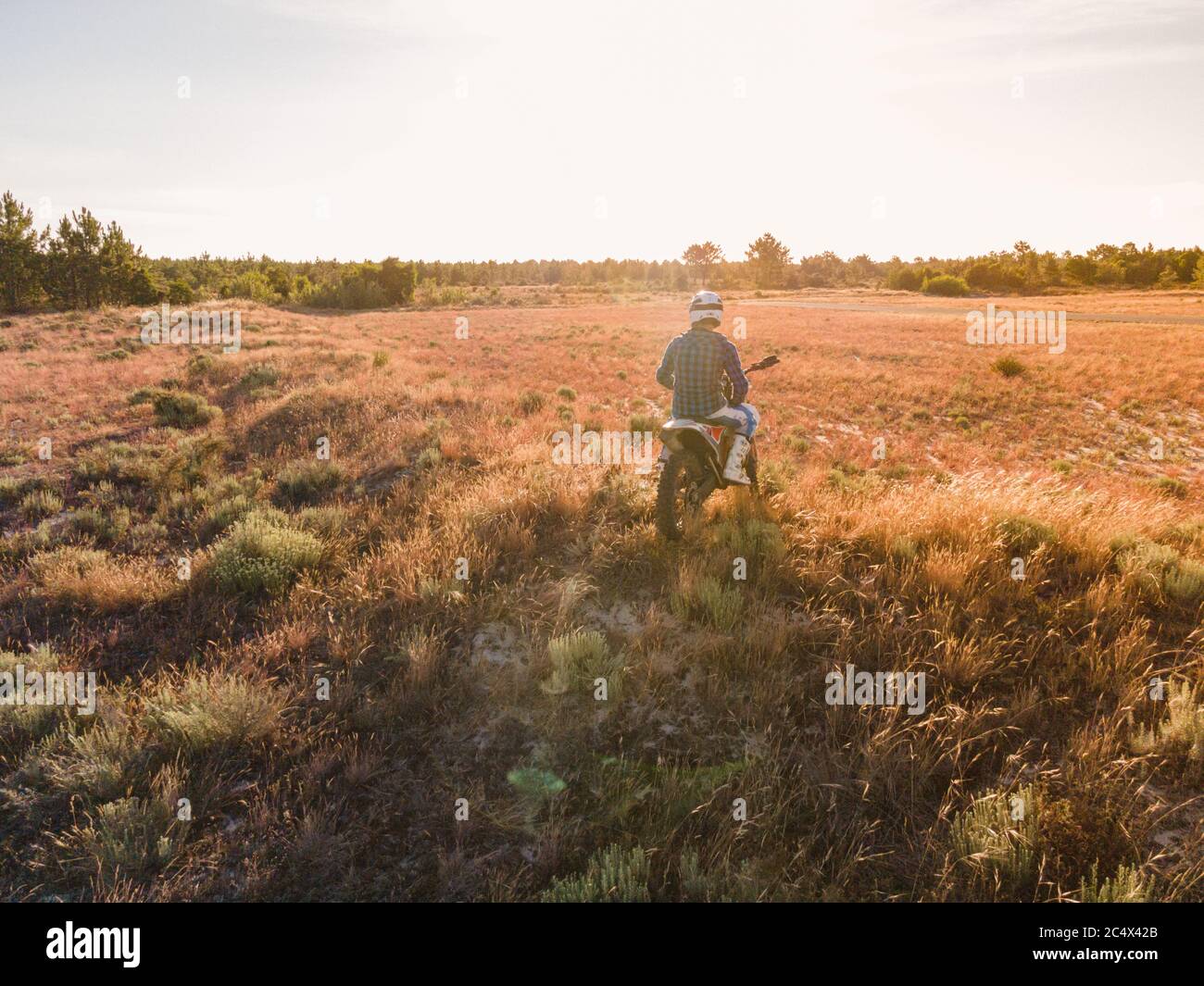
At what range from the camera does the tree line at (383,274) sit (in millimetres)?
54625

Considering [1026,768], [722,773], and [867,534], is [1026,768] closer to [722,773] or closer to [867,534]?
[722,773]

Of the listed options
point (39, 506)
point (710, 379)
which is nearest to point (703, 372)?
point (710, 379)

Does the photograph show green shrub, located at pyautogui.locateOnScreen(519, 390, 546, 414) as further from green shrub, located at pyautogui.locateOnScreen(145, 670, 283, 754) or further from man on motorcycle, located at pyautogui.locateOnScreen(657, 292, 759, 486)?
green shrub, located at pyautogui.locateOnScreen(145, 670, 283, 754)

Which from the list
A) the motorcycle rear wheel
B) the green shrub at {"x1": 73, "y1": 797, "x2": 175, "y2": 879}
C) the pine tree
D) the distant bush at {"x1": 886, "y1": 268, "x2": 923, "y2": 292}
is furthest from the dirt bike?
the distant bush at {"x1": 886, "y1": 268, "x2": 923, "y2": 292}

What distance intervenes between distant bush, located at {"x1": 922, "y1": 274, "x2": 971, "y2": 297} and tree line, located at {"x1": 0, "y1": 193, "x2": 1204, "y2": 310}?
0.11m

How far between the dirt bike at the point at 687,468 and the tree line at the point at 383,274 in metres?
68.4

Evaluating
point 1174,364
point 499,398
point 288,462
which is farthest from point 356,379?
point 1174,364

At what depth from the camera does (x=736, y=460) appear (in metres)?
6.49

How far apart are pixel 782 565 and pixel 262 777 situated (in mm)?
4331

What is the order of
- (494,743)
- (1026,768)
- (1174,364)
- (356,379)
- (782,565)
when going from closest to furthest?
(1026,768) < (494,743) < (782,565) < (356,379) < (1174,364)

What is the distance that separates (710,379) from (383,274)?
238ft

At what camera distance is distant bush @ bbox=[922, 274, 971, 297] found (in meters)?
70.9

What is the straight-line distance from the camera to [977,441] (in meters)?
14.9
